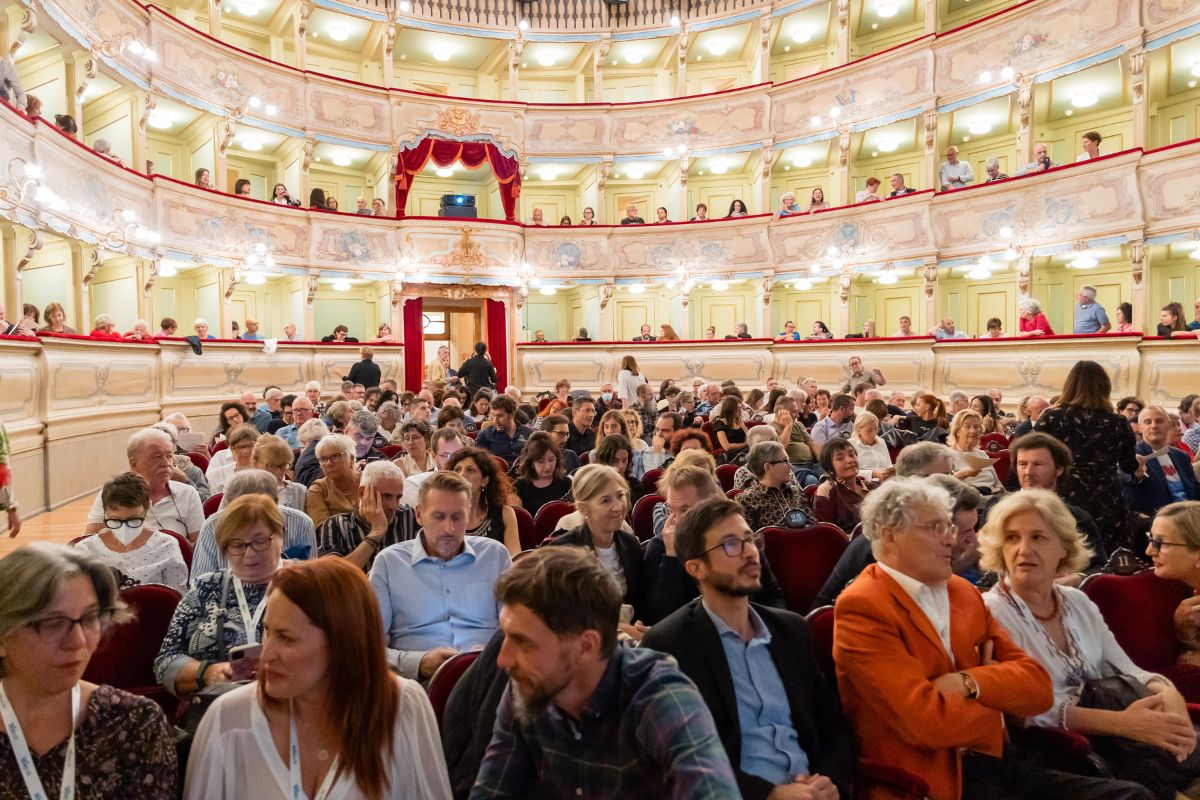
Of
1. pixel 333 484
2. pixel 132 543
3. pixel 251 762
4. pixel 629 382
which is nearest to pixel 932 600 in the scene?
pixel 251 762

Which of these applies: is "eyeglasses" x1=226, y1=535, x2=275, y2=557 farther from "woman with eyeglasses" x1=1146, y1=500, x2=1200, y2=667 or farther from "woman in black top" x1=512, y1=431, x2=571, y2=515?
"woman with eyeglasses" x1=1146, y1=500, x2=1200, y2=667

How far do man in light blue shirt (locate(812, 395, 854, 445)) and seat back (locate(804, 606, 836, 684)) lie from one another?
4.64 metres

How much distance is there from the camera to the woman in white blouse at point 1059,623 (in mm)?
2229

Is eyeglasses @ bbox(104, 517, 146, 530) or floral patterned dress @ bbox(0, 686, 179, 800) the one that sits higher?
eyeglasses @ bbox(104, 517, 146, 530)

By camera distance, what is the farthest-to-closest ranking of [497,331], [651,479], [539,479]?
[497,331] → [651,479] → [539,479]

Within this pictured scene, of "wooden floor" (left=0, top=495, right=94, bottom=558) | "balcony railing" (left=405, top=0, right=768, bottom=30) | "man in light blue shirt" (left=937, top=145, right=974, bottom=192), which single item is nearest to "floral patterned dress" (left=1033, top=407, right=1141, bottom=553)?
"wooden floor" (left=0, top=495, right=94, bottom=558)

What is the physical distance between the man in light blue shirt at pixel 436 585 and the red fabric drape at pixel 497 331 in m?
15.0

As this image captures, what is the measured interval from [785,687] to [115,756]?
155cm

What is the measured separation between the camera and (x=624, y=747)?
1.43 m

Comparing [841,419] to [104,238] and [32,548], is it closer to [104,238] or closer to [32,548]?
[32,548]

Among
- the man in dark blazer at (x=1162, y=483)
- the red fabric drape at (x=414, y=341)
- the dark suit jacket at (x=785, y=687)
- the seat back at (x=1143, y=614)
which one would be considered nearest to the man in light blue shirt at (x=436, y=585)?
the dark suit jacket at (x=785, y=687)

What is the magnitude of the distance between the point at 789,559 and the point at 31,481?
24.4 feet

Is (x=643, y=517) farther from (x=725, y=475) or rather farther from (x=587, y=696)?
(x=587, y=696)

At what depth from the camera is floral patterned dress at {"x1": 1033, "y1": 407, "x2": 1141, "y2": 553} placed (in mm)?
3949
